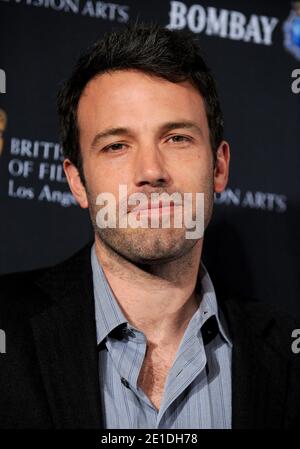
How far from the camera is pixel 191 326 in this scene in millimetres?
1593

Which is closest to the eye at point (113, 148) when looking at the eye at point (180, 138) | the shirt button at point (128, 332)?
the eye at point (180, 138)

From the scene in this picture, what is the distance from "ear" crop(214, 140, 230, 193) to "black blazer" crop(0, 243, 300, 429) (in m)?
0.29

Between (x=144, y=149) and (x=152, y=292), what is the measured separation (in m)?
→ 0.34

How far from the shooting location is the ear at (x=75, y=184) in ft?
5.49

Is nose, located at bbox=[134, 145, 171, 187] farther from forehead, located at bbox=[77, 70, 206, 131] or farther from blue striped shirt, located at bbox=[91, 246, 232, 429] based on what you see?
blue striped shirt, located at bbox=[91, 246, 232, 429]

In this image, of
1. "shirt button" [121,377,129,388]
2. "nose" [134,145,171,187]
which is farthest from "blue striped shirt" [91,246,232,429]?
"nose" [134,145,171,187]

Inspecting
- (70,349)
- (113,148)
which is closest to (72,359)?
(70,349)

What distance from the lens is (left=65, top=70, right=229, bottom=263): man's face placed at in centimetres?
150

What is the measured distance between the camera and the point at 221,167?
5.72ft

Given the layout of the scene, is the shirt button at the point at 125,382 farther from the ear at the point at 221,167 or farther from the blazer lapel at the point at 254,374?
the ear at the point at 221,167

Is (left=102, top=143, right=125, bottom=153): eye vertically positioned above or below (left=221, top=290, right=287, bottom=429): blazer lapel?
above

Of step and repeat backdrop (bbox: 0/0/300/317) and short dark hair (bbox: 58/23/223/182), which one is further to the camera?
step and repeat backdrop (bbox: 0/0/300/317)

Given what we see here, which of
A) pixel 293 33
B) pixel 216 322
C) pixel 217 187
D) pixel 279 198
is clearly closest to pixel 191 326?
pixel 216 322

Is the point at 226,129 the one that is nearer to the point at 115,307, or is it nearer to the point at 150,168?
the point at 150,168
